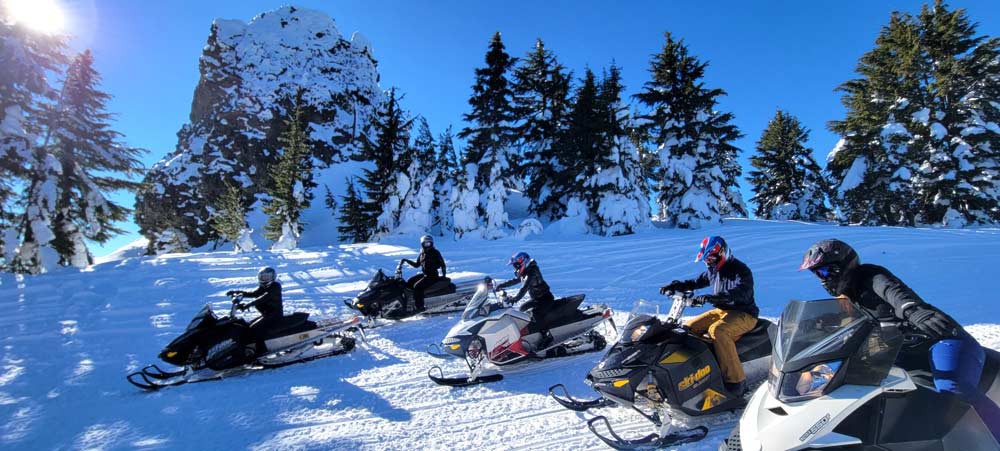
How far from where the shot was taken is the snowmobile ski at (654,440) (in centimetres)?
338

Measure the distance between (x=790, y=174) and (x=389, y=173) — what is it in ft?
94.2

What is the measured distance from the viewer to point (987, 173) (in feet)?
64.0

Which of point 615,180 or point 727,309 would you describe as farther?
point 615,180

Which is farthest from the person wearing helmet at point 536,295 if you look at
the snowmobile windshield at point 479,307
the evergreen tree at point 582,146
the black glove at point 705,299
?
the evergreen tree at point 582,146

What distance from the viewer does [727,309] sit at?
3971 mm

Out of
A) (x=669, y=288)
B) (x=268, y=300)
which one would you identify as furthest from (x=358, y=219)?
(x=669, y=288)

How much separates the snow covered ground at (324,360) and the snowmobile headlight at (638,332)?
0.80m

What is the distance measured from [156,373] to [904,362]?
25.4 ft

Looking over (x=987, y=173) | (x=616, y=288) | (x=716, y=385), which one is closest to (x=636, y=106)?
(x=987, y=173)

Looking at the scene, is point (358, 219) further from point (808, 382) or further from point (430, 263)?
point (808, 382)

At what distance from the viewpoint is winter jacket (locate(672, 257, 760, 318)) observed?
383cm

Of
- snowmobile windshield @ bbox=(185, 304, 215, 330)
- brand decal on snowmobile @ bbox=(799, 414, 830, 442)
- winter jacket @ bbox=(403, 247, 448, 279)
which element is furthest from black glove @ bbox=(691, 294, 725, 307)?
snowmobile windshield @ bbox=(185, 304, 215, 330)

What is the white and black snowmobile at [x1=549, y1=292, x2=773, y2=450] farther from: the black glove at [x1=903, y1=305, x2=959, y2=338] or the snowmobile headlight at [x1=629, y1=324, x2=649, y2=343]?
the black glove at [x1=903, y1=305, x2=959, y2=338]

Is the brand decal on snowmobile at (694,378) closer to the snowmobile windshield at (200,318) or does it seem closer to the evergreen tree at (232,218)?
the snowmobile windshield at (200,318)
